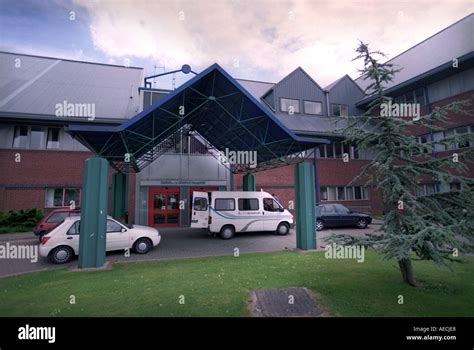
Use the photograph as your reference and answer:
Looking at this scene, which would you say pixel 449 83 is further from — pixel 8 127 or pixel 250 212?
pixel 8 127

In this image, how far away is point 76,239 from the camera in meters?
8.84

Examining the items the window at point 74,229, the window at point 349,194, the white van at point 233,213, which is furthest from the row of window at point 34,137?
the window at point 349,194

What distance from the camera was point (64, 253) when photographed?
8.70 meters

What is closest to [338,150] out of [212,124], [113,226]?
[212,124]

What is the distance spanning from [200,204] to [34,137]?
43.0 feet

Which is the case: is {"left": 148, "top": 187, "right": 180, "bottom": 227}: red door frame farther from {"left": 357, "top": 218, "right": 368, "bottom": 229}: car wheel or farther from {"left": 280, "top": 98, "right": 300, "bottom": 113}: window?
{"left": 357, "top": 218, "right": 368, "bottom": 229}: car wheel

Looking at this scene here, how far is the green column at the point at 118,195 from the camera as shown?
50.5 ft

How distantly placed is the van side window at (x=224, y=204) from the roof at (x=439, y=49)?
11.8m

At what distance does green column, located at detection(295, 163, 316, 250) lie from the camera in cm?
968

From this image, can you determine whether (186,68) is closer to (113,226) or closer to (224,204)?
(224,204)
